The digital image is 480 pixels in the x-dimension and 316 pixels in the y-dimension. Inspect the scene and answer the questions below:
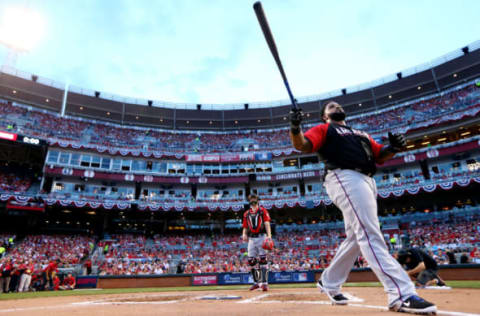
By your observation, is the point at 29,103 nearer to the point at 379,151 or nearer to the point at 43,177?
the point at 43,177

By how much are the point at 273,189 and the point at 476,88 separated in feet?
89.3

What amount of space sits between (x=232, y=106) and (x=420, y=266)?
3976 centimetres

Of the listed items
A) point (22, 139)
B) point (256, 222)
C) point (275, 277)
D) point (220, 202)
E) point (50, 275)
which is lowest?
point (275, 277)

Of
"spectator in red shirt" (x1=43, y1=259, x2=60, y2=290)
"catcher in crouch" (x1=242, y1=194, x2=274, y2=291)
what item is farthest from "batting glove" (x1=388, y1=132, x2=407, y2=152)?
"spectator in red shirt" (x1=43, y1=259, x2=60, y2=290)

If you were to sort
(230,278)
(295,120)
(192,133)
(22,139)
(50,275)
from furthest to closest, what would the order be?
(192,133), (22,139), (230,278), (50,275), (295,120)

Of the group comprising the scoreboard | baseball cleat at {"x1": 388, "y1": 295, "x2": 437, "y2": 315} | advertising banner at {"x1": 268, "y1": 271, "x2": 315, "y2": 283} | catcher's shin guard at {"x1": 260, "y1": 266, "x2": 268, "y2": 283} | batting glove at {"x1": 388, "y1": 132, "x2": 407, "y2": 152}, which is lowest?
advertising banner at {"x1": 268, "y1": 271, "x2": 315, "y2": 283}

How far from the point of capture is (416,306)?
2.71 metres

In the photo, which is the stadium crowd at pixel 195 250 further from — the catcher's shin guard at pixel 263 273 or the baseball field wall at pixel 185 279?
the catcher's shin guard at pixel 263 273

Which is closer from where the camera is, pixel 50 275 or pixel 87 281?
pixel 50 275

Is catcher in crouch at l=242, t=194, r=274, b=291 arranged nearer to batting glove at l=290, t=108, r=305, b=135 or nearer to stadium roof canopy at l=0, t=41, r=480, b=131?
batting glove at l=290, t=108, r=305, b=135

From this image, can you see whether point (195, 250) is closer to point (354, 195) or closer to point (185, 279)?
point (185, 279)

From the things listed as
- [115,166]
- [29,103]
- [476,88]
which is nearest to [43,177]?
[115,166]

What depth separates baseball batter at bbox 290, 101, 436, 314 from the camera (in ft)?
9.94

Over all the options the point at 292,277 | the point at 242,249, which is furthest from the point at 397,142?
the point at 242,249
